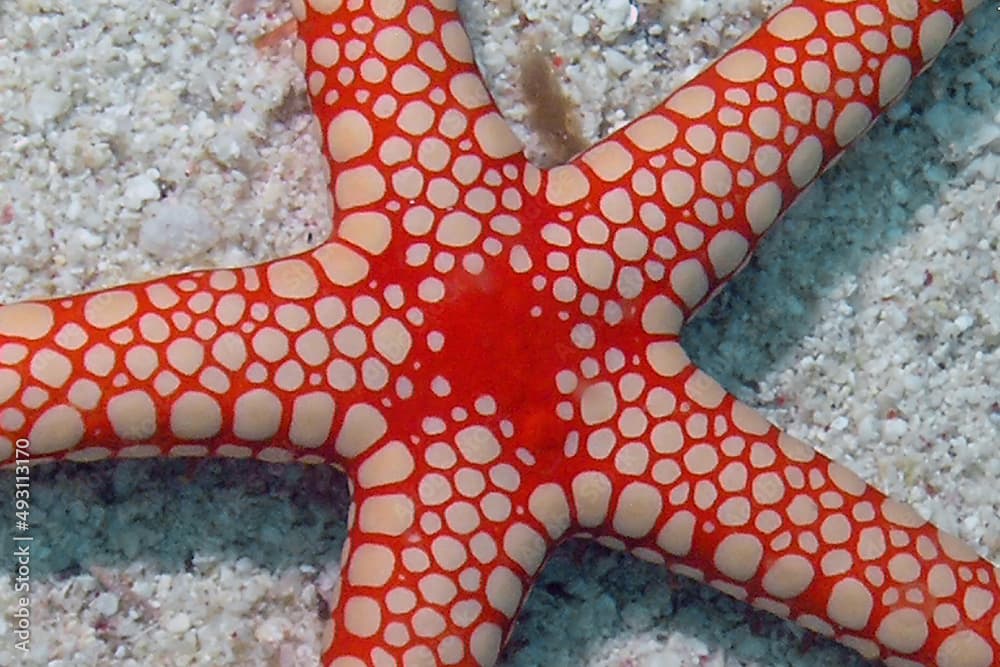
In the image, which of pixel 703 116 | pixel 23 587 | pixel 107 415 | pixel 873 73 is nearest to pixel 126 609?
pixel 23 587

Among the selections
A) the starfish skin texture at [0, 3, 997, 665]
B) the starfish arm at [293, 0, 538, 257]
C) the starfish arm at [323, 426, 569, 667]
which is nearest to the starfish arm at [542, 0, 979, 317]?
the starfish skin texture at [0, 3, 997, 665]

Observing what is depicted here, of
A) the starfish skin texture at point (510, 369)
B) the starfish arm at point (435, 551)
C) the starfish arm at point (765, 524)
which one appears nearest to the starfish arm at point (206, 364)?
the starfish skin texture at point (510, 369)

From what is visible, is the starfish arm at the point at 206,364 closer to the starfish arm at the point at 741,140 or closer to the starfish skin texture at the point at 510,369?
the starfish skin texture at the point at 510,369

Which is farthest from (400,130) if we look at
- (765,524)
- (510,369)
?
(765,524)

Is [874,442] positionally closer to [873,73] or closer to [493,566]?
[873,73]

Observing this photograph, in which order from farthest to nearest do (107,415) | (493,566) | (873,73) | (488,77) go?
1. (488,77)
2. (873,73)
3. (493,566)
4. (107,415)
